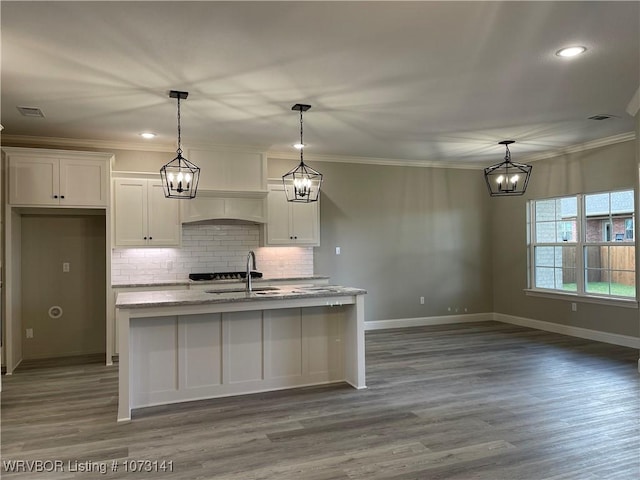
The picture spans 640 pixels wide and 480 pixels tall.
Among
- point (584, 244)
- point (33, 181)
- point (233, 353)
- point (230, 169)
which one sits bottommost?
point (233, 353)

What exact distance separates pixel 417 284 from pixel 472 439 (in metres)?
4.58

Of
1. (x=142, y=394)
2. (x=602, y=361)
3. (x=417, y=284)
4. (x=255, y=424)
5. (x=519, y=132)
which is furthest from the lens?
(x=417, y=284)

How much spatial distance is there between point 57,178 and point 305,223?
312 centimetres

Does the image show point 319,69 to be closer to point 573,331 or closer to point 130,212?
point 130,212

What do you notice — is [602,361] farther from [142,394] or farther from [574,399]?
[142,394]

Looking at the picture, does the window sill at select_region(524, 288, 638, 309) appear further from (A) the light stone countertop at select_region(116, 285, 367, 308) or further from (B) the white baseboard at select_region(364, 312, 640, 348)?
(A) the light stone countertop at select_region(116, 285, 367, 308)

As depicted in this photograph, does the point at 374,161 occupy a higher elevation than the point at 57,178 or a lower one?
higher

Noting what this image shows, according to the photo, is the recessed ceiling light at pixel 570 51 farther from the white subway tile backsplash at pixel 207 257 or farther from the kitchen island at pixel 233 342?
the white subway tile backsplash at pixel 207 257

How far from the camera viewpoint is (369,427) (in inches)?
138

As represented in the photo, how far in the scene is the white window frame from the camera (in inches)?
246

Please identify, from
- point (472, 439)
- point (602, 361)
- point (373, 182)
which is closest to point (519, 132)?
point (373, 182)

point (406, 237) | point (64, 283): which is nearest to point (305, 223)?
point (406, 237)

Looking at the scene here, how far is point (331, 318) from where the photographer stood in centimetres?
462

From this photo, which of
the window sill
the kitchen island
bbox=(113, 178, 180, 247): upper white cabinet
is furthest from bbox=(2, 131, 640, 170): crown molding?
the kitchen island
